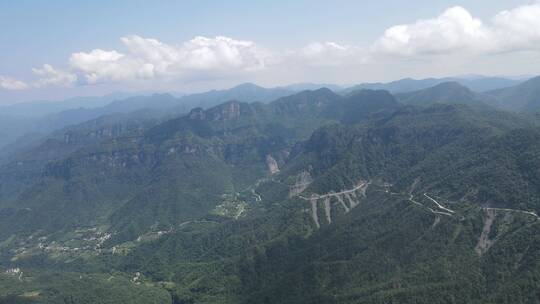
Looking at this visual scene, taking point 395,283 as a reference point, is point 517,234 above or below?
above

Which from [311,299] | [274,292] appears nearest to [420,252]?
[311,299]

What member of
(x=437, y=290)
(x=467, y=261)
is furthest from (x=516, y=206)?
(x=437, y=290)

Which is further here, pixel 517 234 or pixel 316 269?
pixel 316 269

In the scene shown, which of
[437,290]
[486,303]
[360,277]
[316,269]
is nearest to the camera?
[486,303]

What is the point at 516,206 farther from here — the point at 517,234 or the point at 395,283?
the point at 395,283

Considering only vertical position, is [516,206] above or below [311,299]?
above

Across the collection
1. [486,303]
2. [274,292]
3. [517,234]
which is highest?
[517,234]

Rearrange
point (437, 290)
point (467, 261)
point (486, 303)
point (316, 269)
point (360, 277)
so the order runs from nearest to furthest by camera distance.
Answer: point (486, 303), point (437, 290), point (467, 261), point (360, 277), point (316, 269)

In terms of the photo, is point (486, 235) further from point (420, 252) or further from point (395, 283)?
point (395, 283)

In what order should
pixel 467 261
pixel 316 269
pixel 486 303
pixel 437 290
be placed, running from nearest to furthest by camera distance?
pixel 486 303 < pixel 437 290 < pixel 467 261 < pixel 316 269
